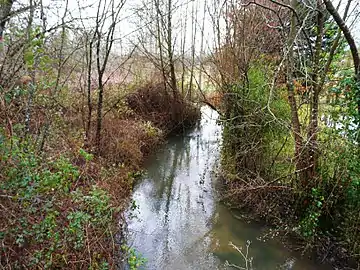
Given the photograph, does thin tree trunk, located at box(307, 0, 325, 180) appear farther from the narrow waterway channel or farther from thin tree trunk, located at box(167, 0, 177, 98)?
thin tree trunk, located at box(167, 0, 177, 98)

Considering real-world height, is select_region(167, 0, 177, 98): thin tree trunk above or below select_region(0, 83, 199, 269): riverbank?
above

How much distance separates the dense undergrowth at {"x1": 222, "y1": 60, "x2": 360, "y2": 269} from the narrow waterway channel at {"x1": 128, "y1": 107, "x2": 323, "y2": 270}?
1.26 ft

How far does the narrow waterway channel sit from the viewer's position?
4359mm

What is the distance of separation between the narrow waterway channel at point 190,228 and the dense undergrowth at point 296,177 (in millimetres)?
384

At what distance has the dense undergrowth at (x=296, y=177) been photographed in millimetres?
4156

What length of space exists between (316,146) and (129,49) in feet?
21.1

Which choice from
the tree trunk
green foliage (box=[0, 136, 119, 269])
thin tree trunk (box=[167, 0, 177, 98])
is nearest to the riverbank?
green foliage (box=[0, 136, 119, 269])

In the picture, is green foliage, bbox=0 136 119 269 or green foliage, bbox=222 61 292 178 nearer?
green foliage, bbox=0 136 119 269

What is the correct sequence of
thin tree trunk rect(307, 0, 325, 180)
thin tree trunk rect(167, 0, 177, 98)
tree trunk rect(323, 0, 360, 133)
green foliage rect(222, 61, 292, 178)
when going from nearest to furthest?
tree trunk rect(323, 0, 360, 133) → thin tree trunk rect(307, 0, 325, 180) → green foliage rect(222, 61, 292, 178) → thin tree trunk rect(167, 0, 177, 98)

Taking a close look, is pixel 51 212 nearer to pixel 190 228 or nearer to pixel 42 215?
pixel 42 215

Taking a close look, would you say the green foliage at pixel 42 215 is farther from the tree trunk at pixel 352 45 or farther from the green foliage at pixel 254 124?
the tree trunk at pixel 352 45

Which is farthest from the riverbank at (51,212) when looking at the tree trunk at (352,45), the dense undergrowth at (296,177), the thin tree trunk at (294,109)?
the tree trunk at (352,45)

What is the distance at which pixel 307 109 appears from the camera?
4.96 metres

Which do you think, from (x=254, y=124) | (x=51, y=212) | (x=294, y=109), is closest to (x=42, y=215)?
(x=51, y=212)
